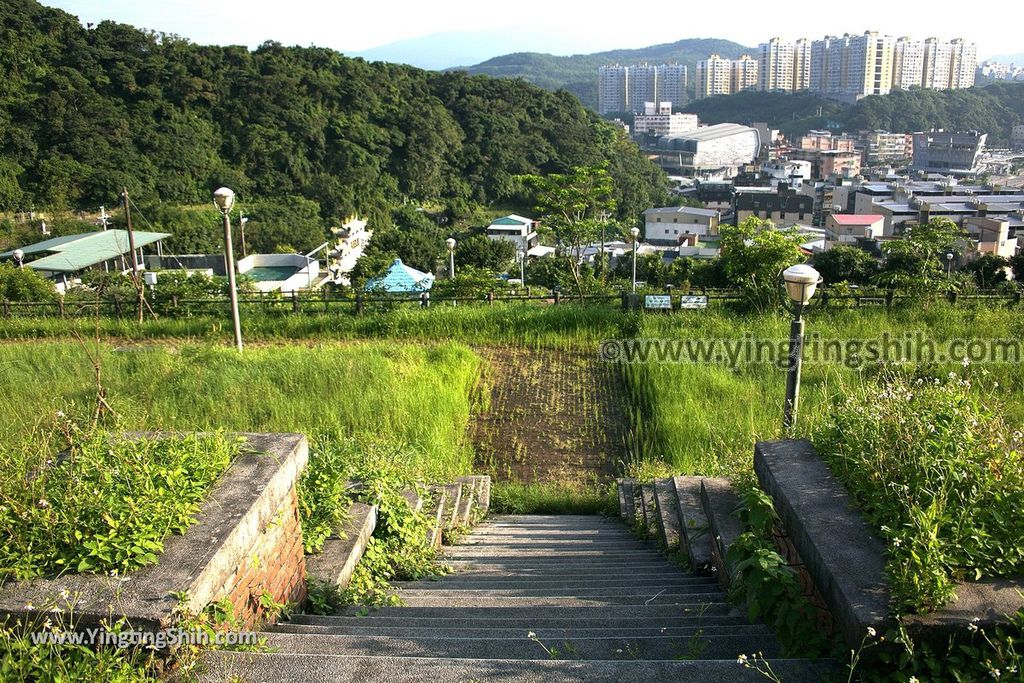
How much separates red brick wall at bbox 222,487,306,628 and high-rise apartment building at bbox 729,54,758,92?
178340mm

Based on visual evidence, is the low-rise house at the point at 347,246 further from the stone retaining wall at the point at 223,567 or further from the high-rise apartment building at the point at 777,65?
the high-rise apartment building at the point at 777,65

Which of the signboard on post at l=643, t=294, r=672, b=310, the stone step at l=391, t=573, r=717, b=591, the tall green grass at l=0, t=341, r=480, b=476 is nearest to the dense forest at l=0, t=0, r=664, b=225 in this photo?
the tall green grass at l=0, t=341, r=480, b=476

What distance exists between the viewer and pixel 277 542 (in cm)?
290

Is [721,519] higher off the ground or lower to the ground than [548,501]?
higher

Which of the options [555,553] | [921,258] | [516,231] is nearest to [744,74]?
[516,231]

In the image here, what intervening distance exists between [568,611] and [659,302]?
316 inches

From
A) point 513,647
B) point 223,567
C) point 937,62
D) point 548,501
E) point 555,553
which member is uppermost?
point 937,62

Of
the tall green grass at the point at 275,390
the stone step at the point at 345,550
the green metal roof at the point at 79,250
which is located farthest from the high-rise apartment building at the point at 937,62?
the stone step at the point at 345,550

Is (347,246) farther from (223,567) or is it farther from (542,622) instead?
(223,567)

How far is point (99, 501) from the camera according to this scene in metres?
2.49

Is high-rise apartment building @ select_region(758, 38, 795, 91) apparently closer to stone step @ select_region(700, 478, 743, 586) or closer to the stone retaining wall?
stone step @ select_region(700, 478, 743, 586)

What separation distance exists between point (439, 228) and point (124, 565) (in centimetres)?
4579

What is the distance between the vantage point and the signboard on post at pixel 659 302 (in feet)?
34.9

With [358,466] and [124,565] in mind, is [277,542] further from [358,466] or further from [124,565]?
[358,466]
